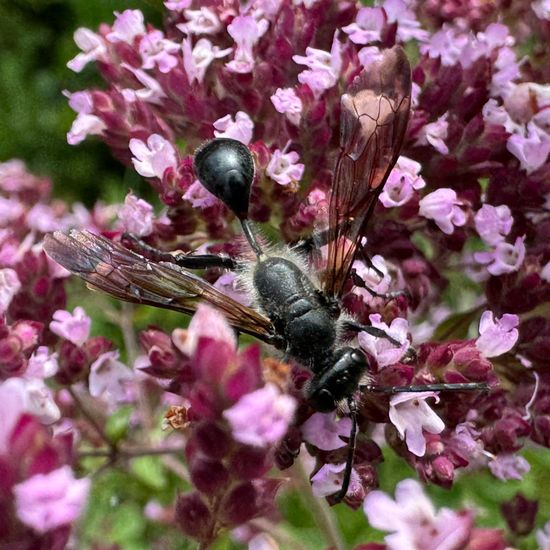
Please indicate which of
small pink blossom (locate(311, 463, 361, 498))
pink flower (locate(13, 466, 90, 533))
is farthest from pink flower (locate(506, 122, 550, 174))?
pink flower (locate(13, 466, 90, 533))

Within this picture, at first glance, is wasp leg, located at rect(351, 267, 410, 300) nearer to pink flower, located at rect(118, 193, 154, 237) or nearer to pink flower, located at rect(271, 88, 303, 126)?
pink flower, located at rect(271, 88, 303, 126)

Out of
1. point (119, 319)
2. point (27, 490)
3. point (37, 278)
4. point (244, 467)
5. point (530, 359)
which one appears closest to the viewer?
point (27, 490)

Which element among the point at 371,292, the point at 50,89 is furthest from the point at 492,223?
the point at 50,89

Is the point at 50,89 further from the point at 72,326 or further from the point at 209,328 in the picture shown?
the point at 209,328

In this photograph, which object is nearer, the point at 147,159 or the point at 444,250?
the point at 147,159

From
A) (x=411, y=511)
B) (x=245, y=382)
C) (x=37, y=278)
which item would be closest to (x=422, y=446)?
(x=411, y=511)

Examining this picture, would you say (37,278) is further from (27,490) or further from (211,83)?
(27,490)

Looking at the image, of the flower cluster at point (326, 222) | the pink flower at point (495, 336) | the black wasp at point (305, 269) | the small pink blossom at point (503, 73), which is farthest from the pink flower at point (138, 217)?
the small pink blossom at point (503, 73)
